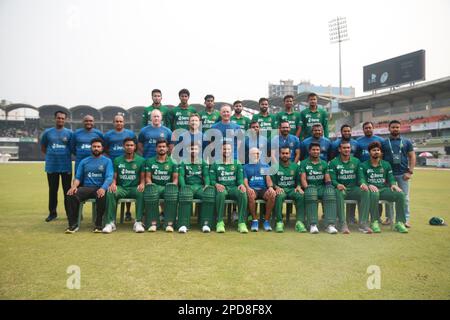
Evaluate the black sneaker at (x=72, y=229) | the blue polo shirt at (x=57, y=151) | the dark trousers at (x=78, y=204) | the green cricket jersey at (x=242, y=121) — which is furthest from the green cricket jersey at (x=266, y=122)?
the black sneaker at (x=72, y=229)

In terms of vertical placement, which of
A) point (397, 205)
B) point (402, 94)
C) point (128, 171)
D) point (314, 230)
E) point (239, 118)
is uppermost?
point (402, 94)

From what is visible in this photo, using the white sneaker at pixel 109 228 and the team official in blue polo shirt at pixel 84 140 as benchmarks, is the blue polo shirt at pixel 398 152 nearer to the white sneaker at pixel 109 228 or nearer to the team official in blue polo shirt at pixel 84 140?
the white sneaker at pixel 109 228

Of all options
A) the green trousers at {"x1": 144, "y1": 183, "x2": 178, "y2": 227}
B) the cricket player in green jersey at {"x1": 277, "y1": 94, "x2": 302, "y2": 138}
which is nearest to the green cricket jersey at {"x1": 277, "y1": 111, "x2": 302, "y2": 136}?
the cricket player in green jersey at {"x1": 277, "y1": 94, "x2": 302, "y2": 138}

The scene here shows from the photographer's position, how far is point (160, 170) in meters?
5.86

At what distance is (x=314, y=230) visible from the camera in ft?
17.5

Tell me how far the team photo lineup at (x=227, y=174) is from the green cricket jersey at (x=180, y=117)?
32 cm

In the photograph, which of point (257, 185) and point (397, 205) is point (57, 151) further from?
point (397, 205)

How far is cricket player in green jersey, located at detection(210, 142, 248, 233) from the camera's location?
554 cm

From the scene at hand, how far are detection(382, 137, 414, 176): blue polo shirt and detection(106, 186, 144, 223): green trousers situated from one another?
4.63m

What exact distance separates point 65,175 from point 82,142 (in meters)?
0.77

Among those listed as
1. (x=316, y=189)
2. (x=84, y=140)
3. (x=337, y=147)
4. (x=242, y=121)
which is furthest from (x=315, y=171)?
(x=84, y=140)

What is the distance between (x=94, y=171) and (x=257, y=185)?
2870 mm

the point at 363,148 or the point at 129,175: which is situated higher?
the point at 363,148

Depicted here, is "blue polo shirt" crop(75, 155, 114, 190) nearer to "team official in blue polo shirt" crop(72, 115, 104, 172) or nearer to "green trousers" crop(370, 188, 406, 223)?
"team official in blue polo shirt" crop(72, 115, 104, 172)
